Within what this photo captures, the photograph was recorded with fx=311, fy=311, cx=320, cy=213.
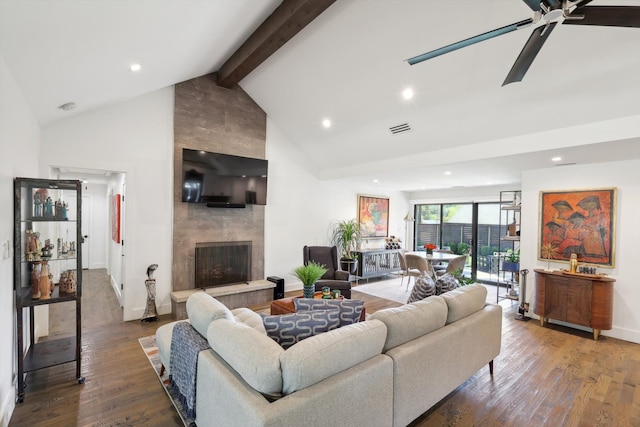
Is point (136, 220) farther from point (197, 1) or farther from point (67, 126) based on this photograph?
point (197, 1)

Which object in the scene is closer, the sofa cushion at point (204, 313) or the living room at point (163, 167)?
the sofa cushion at point (204, 313)

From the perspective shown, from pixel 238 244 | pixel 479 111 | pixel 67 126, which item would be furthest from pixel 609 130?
pixel 67 126

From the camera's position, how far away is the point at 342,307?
225cm

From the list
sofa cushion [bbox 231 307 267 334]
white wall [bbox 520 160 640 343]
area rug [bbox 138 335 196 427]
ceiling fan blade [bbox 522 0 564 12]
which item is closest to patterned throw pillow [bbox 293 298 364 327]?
sofa cushion [bbox 231 307 267 334]

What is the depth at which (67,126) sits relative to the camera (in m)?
4.09

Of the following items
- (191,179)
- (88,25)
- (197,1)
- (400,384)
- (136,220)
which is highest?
(197,1)

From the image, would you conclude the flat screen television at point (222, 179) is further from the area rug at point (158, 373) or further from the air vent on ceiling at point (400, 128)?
the air vent on ceiling at point (400, 128)

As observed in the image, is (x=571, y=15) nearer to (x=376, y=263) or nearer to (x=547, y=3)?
(x=547, y=3)

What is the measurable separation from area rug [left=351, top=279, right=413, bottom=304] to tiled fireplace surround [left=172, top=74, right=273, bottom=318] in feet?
7.22

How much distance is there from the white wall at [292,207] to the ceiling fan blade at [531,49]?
454 cm

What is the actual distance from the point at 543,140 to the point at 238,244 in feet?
15.8

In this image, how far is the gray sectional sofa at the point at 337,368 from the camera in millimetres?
1591

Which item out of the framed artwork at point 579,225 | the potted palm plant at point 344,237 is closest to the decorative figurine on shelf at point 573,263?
the framed artwork at point 579,225

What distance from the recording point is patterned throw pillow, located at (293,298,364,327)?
220 cm
